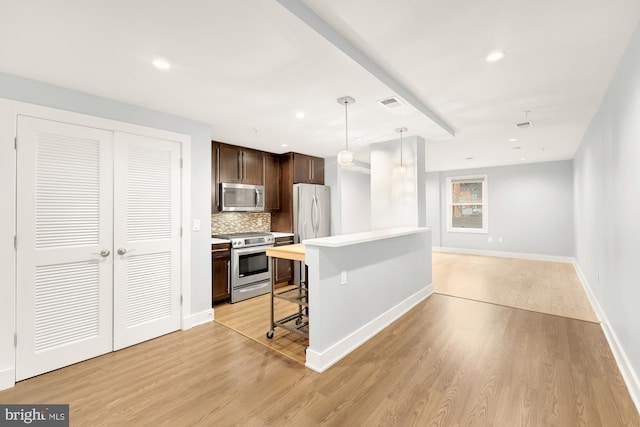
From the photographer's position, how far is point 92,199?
260cm

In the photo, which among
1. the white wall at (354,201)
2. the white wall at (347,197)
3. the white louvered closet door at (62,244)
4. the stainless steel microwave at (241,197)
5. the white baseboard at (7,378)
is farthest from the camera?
the white wall at (354,201)

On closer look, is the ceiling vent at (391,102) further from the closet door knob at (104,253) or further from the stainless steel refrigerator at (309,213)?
the closet door knob at (104,253)

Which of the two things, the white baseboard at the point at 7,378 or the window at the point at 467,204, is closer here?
the white baseboard at the point at 7,378

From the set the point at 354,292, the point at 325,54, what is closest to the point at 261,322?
the point at 354,292

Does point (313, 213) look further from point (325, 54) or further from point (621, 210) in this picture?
point (621, 210)

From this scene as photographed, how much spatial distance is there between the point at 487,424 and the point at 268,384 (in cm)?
149

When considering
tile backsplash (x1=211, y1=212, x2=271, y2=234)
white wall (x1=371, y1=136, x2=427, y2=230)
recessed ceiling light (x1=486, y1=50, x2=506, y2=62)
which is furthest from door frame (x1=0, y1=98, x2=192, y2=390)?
white wall (x1=371, y1=136, x2=427, y2=230)

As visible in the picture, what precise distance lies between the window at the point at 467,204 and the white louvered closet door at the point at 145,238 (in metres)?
7.47

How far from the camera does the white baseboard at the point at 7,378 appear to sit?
2.14m

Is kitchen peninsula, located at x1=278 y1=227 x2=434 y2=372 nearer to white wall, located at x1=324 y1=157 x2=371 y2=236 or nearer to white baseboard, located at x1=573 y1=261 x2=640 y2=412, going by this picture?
white baseboard, located at x1=573 y1=261 x2=640 y2=412

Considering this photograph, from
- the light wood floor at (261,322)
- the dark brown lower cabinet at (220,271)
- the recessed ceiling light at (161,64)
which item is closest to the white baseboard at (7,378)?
the light wood floor at (261,322)

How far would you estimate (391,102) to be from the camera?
279cm

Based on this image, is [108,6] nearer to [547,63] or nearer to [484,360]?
[547,63]

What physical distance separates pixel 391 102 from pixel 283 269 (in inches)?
128
